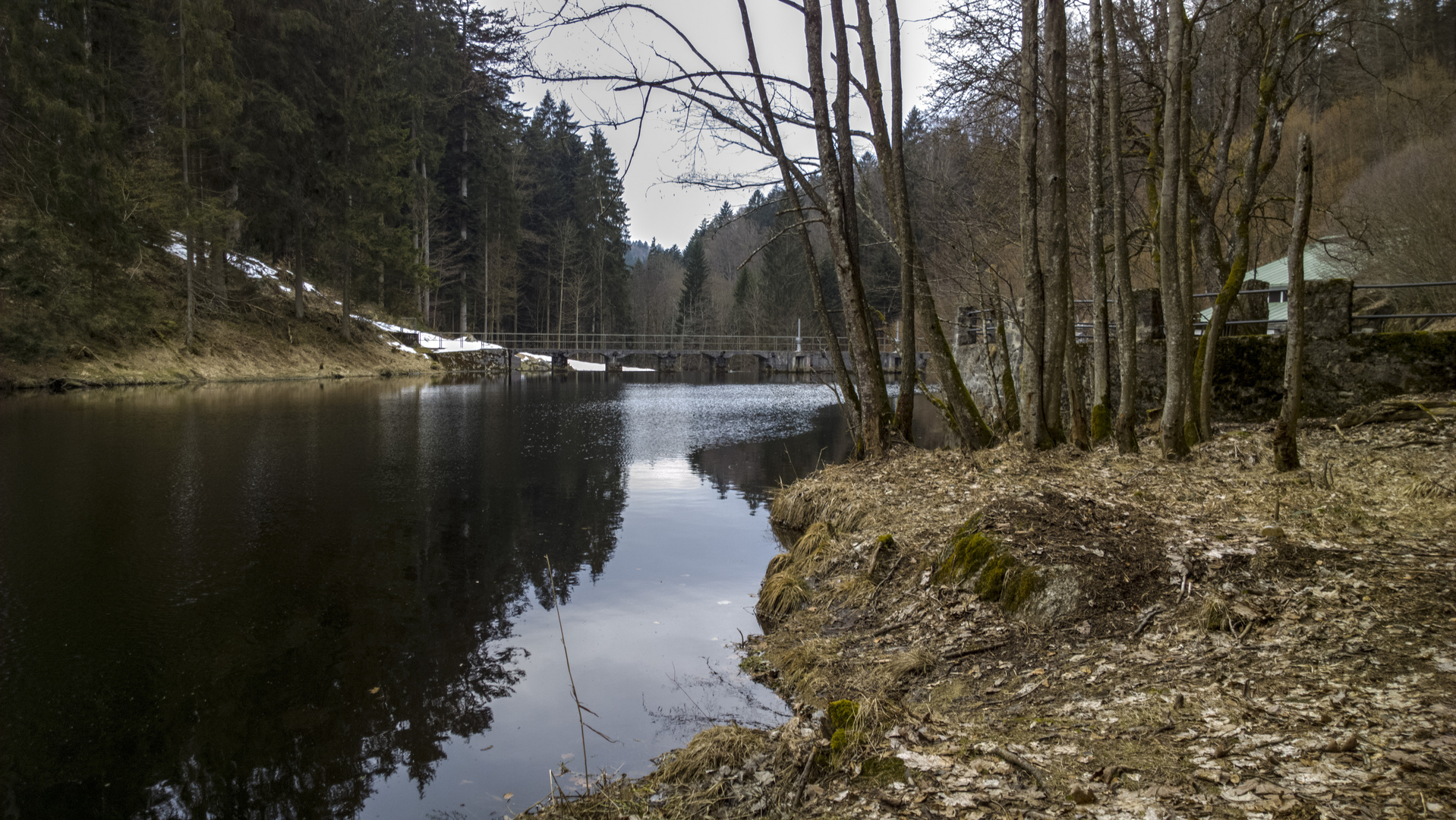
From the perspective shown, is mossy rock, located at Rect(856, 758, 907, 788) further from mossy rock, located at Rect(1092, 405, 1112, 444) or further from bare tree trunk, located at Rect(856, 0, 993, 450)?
bare tree trunk, located at Rect(856, 0, 993, 450)

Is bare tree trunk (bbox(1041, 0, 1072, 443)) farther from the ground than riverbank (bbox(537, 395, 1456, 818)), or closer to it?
farther from the ground

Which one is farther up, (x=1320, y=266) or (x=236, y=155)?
(x=236, y=155)

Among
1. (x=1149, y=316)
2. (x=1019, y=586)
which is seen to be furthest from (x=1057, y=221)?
(x=1019, y=586)

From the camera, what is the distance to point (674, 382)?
42.8 metres

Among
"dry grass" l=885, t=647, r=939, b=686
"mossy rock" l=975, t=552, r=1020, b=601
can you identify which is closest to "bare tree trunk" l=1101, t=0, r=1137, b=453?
"mossy rock" l=975, t=552, r=1020, b=601

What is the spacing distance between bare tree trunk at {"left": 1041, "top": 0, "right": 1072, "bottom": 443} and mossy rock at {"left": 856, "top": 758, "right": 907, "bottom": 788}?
6.95 metres

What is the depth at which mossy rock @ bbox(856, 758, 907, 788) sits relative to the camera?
10.4 feet

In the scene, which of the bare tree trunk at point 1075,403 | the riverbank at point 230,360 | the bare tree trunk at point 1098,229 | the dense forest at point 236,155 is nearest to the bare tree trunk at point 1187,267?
the bare tree trunk at point 1098,229

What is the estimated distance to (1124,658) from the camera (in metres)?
4.02

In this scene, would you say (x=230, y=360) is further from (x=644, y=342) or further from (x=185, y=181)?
(x=644, y=342)

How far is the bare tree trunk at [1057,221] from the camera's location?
8.75m

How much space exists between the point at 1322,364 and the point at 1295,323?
464 cm

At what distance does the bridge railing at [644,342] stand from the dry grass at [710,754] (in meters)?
45.3

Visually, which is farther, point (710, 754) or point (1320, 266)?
point (1320, 266)
